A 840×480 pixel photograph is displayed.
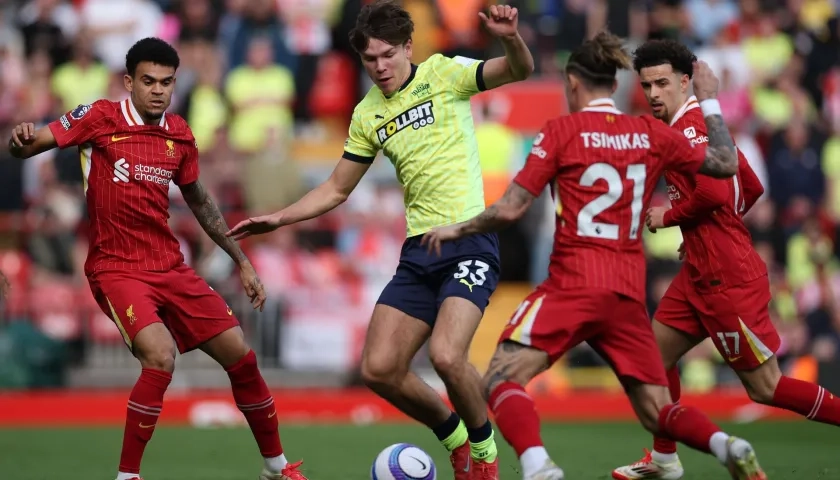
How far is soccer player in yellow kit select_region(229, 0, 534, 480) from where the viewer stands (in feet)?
25.5

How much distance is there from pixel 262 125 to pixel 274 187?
1.62 meters

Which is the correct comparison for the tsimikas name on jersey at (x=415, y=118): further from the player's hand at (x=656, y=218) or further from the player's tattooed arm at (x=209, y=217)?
the player's hand at (x=656, y=218)

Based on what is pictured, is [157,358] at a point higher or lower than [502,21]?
lower

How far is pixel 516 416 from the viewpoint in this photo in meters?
6.62

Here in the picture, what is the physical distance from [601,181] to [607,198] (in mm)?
91

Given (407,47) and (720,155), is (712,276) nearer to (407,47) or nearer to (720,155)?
(720,155)

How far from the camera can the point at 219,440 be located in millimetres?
12312

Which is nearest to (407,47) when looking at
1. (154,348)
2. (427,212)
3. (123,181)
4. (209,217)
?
(427,212)

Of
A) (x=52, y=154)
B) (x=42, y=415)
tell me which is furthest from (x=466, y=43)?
(x=42, y=415)

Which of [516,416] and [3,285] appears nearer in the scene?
[516,416]

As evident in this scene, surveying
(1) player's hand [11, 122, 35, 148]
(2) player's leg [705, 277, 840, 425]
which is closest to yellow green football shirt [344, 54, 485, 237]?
(2) player's leg [705, 277, 840, 425]

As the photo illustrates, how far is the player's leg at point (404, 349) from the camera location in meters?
7.79

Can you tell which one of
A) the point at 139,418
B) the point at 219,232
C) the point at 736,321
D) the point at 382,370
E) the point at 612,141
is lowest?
the point at 139,418

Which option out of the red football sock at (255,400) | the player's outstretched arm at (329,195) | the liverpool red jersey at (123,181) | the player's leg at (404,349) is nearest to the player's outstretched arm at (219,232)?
the player's outstretched arm at (329,195)
